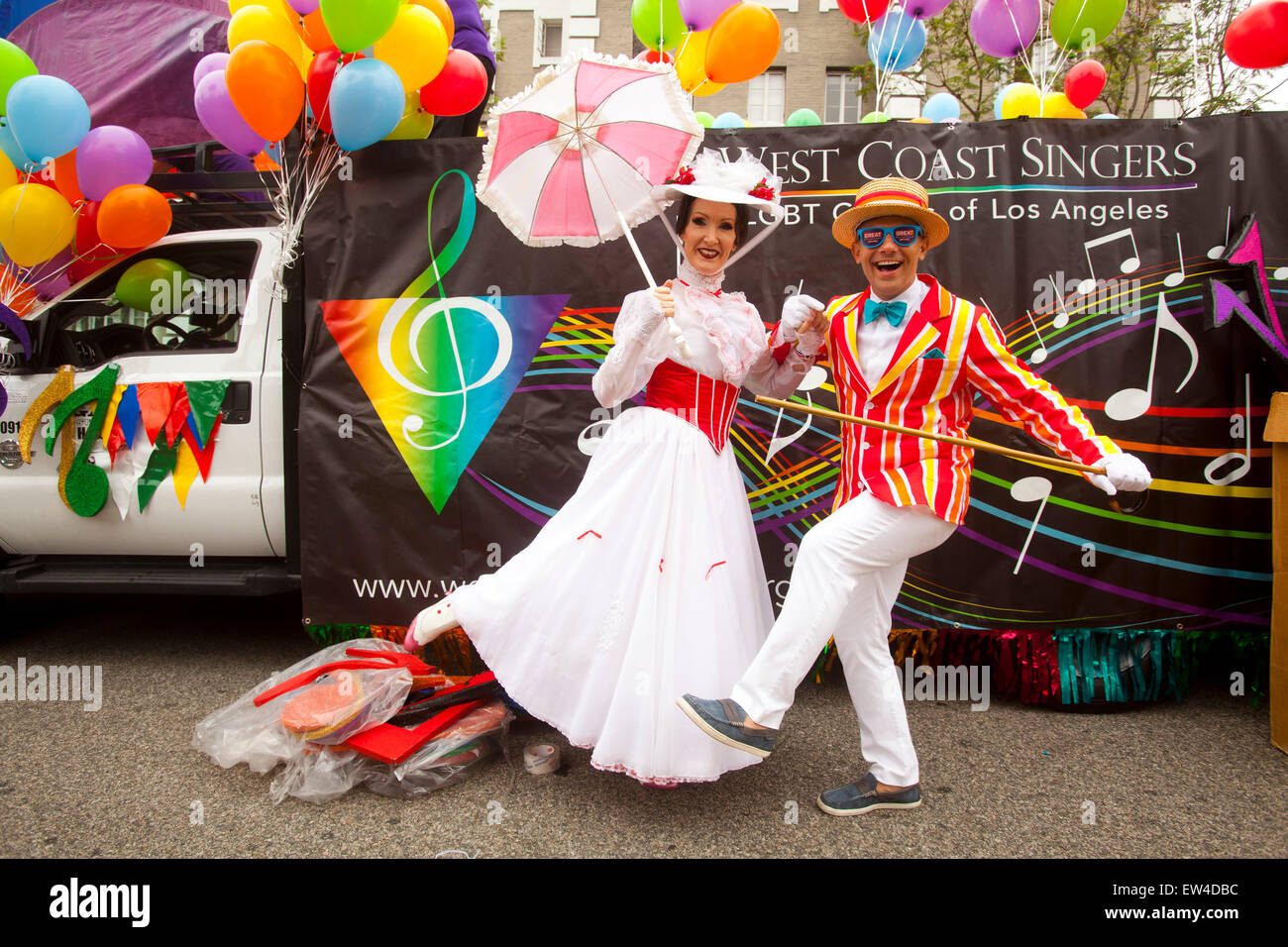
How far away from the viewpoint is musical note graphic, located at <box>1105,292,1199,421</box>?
332 centimetres

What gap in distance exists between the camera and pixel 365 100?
10.0ft

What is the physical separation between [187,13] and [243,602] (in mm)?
3143

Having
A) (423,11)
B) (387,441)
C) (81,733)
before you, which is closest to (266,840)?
(81,733)

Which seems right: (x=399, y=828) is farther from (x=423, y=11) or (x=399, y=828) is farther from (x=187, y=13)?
(x=187, y=13)

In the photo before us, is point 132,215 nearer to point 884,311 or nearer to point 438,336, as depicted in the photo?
point 438,336

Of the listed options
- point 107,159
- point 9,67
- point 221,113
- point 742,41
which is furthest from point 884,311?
point 9,67

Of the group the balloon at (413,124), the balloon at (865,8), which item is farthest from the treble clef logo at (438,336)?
the balloon at (865,8)

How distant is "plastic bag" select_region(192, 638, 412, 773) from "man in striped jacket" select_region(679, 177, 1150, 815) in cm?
119

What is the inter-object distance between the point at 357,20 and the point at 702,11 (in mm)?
1463

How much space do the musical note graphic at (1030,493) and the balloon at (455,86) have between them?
284 cm

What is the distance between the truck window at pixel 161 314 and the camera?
3.79m

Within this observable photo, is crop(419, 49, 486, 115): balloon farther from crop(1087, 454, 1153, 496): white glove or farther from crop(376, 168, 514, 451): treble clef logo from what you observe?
crop(1087, 454, 1153, 496): white glove

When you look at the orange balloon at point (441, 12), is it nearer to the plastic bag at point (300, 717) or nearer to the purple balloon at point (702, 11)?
the purple balloon at point (702, 11)
